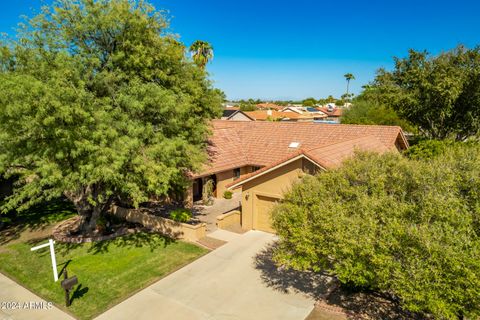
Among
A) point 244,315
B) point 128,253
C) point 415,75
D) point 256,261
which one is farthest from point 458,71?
point 128,253

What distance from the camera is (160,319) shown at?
29.8 ft

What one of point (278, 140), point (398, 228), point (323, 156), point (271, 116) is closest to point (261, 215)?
point (323, 156)

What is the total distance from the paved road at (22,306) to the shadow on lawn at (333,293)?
23.1 feet

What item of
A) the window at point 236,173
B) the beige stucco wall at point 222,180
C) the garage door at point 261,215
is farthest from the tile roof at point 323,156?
the window at point 236,173

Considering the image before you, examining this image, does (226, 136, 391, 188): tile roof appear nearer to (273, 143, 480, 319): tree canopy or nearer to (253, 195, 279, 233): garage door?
(253, 195, 279, 233): garage door

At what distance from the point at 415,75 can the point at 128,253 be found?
2846cm

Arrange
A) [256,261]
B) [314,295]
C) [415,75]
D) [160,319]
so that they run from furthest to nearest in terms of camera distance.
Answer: [415,75]
[256,261]
[314,295]
[160,319]

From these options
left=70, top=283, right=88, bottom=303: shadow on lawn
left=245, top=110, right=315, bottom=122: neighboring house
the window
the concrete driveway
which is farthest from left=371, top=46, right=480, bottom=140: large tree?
left=245, top=110, right=315, bottom=122: neighboring house

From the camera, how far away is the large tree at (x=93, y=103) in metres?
10.1

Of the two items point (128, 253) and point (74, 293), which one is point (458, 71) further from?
point (74, 293)

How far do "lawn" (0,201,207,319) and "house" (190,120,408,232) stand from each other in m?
4.04

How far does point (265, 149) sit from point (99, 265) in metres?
15.4

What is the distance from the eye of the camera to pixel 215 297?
10242 mm

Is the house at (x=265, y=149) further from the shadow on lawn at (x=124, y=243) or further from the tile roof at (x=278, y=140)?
the shadow on lawn at (x=124, y=243)
